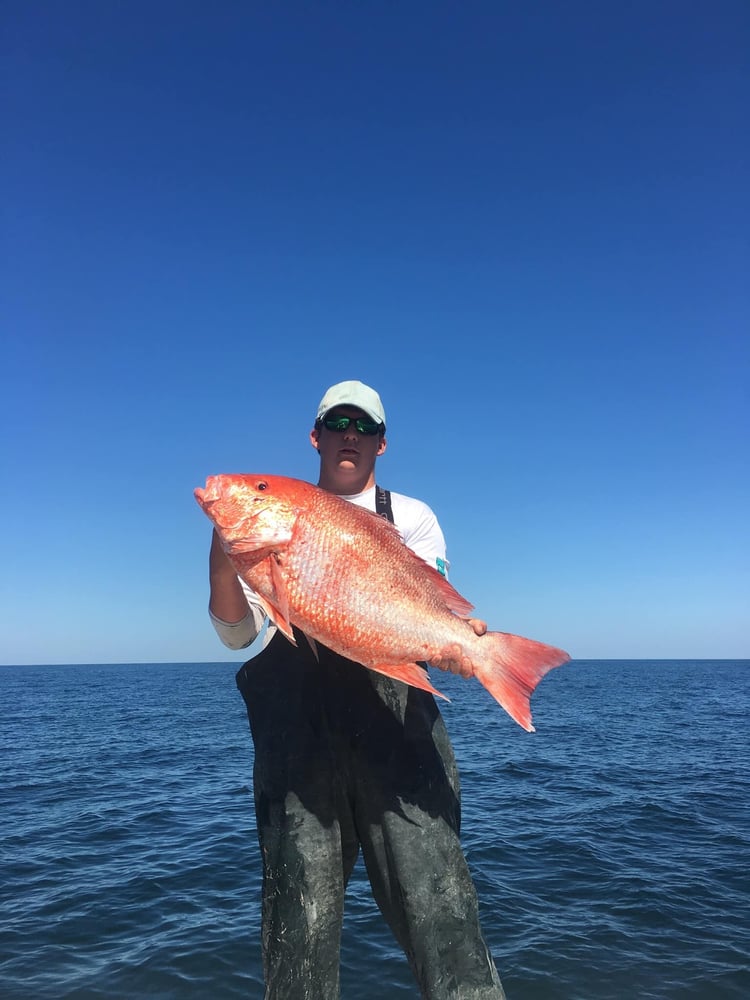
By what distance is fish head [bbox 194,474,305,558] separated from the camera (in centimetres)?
346

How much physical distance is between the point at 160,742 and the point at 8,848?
15199mm

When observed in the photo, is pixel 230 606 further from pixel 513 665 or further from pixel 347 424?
pixel 513 665

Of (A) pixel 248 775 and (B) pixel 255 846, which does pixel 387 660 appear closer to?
(B) pixel 255 846

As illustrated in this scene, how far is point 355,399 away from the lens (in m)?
4.38

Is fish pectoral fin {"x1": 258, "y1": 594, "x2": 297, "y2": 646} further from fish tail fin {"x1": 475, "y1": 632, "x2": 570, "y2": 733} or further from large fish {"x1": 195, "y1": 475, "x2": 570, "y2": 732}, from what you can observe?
fish tail fin {"x1": 475, "y1": 632, "x2": 570, "y2": 733}

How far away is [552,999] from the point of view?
24.6 feet

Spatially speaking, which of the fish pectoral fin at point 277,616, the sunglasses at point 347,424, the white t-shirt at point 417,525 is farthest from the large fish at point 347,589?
the sunglasses at point 347,424

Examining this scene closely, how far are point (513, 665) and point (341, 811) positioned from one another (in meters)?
1.37

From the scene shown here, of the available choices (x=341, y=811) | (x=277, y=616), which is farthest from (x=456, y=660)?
(x=341, y=811)

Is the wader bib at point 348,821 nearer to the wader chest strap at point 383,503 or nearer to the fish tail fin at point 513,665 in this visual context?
the fish tail fin at point 513,665

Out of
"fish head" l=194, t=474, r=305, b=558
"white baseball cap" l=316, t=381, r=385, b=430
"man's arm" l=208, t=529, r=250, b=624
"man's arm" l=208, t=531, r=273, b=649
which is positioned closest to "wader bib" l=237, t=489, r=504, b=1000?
"man's arm" l=208, t=531, r=273, b=649

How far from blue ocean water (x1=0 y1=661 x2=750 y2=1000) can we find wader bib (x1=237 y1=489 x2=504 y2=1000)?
5187mm

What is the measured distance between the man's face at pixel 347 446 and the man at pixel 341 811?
3.66ft

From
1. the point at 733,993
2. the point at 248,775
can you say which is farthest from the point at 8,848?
the point at 733,993
